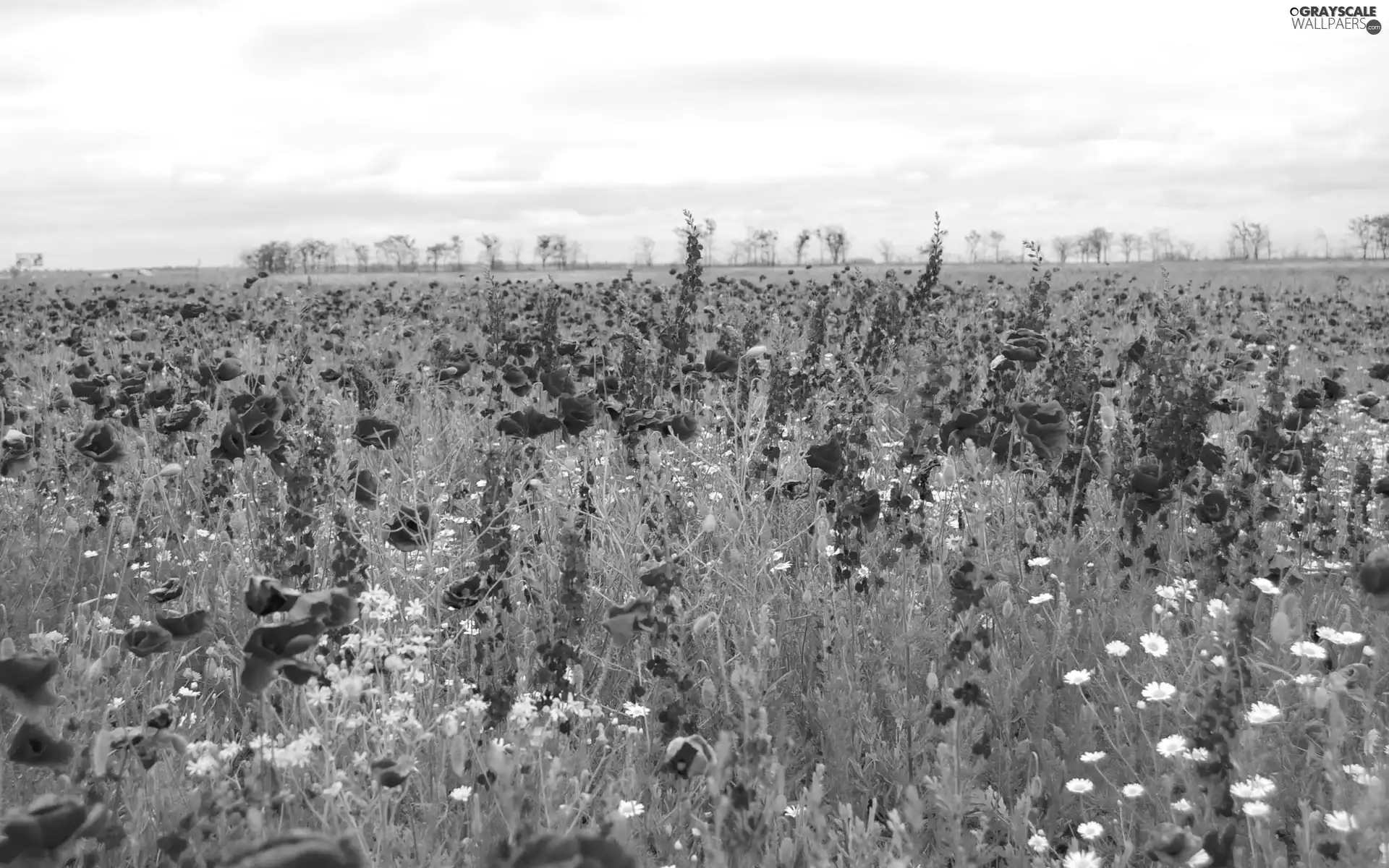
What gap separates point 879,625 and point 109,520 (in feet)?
11.9

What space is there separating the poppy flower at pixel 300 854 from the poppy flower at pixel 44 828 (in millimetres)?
612

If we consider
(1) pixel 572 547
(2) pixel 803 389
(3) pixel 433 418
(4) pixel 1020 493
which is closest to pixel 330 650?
(1) pixel 572 547

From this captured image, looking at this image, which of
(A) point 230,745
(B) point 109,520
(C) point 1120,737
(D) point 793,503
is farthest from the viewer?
(D) point 793,503

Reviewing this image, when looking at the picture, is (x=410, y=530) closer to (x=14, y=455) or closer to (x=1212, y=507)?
(x=14, y=455)

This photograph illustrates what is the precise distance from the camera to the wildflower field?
79.4 inches

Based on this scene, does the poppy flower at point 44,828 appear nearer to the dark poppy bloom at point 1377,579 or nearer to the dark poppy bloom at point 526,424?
the dark poppy bloom at point 526,424

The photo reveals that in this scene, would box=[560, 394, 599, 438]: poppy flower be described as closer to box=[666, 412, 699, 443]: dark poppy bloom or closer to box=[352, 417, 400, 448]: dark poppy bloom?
box=[666, 412, 699, 443]: dark poppy bloom

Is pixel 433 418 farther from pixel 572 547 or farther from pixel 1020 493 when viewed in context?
pixel 572 547

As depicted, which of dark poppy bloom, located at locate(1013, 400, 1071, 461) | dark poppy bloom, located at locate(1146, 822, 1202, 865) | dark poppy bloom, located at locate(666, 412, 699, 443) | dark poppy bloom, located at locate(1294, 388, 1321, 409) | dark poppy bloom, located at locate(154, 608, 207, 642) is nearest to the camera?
dark poppy bloom, located at locate(1146, 822, 1202, 865)

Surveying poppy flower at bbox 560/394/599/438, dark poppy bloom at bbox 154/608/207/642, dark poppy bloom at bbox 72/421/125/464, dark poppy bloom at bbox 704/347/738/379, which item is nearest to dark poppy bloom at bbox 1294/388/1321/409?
dark poppy bloom at bbox 704/347/738/379

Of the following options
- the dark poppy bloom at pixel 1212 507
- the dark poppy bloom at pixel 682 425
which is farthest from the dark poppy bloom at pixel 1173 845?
the dark poppy bloom at pixel 682 425

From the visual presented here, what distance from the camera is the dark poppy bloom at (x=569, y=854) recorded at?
3.84 feet

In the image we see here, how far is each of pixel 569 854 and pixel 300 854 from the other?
0.31m

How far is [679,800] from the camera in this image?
260 centimetres
